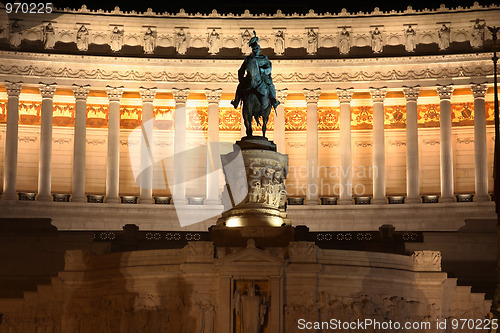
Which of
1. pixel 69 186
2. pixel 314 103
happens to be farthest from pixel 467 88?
pixel 69 186

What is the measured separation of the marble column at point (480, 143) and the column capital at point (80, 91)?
3174 cm

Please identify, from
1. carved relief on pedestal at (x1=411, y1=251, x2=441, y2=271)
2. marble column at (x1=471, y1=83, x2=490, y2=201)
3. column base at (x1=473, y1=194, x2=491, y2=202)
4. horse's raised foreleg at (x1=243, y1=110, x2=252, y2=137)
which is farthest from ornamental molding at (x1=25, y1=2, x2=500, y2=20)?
carved relief on pedestal at (x1=411, y1=251, x2=441, y2=271)

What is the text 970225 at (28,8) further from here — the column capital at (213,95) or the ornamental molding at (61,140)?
the column capital at (213,95)

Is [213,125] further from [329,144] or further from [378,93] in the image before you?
[378,93]

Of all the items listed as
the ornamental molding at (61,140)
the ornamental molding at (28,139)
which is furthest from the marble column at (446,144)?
the ornamental molding at (28,139)

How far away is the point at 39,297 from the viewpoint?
176 ft

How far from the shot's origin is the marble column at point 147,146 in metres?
90.6

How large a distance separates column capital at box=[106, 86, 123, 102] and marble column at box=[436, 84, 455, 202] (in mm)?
26344

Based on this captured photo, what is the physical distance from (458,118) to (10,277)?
47045 mm

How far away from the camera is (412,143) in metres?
90.7

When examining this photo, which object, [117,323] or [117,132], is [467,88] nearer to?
[117,132]

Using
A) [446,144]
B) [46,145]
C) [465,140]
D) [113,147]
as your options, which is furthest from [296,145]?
[46,145]

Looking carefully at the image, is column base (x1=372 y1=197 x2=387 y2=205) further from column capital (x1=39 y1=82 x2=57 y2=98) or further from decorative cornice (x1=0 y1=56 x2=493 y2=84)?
column capital (x1=39 y1=82 x2=57 y2=98)

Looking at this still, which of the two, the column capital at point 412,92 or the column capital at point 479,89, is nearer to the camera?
the column capital at point 479,89
